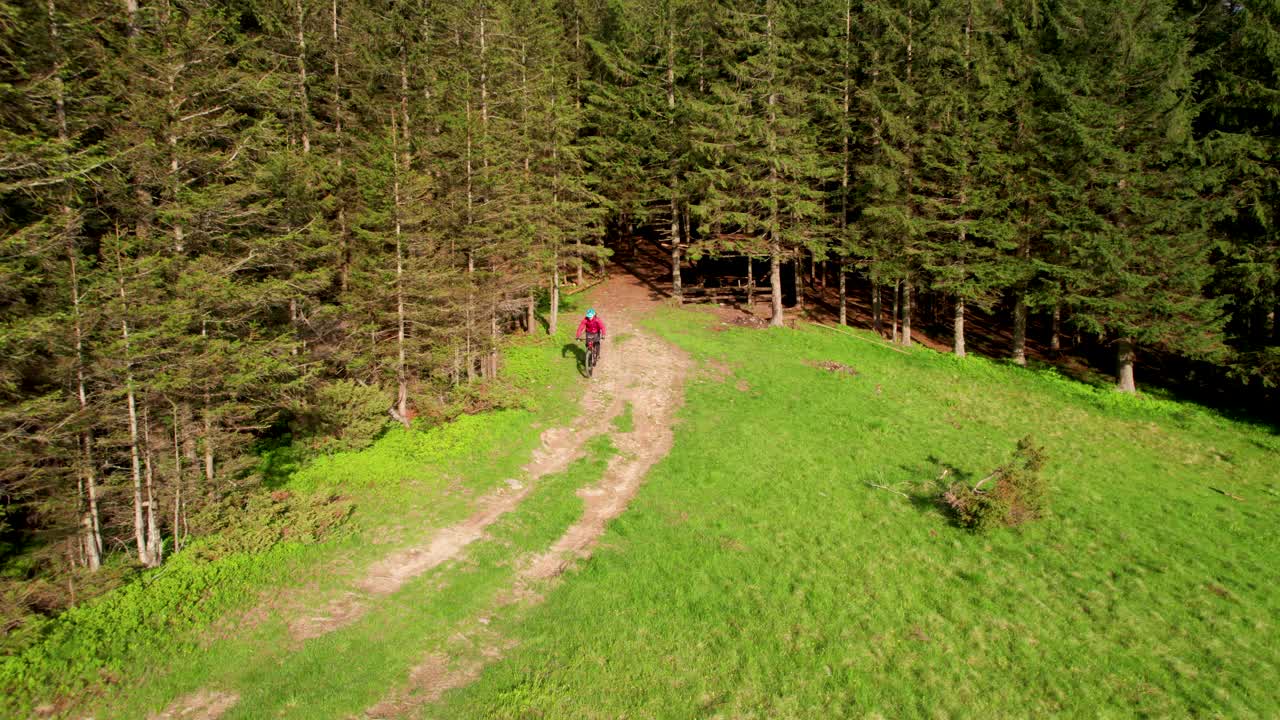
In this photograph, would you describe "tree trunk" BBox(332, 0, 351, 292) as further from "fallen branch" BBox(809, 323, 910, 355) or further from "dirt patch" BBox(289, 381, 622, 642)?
"fallen branch" BBox(809, 323, 910, 355)

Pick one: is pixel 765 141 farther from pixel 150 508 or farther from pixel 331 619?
pixel 150 508

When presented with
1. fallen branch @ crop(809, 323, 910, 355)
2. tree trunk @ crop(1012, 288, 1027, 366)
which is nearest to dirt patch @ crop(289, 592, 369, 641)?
fallen branch @ crop(809, 323, 910, 355)

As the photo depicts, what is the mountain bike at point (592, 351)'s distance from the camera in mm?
20969

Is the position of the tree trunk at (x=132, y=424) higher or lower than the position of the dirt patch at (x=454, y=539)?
higher

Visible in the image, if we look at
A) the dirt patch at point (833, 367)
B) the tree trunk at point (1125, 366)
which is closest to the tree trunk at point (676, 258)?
the dirt patch at point (833, 367)

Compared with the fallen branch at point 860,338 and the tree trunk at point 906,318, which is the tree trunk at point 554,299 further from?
the tree trunk at point 906,318

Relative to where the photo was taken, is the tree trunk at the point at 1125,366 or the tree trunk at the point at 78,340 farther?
the tree trunk at the point at 1125,366

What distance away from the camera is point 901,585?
11.5 m

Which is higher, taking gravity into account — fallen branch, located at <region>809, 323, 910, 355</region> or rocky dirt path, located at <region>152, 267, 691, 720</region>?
fallen branch, located at <region>809, 323, 910, 355</region>

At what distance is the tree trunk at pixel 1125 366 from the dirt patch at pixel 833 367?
39.5 feet

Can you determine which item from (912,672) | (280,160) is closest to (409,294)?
(280,160)

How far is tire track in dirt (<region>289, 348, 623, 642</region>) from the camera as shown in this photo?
939 centimetres

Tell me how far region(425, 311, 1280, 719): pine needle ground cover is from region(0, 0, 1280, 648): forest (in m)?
7.49

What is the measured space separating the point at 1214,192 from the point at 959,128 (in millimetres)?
10347
